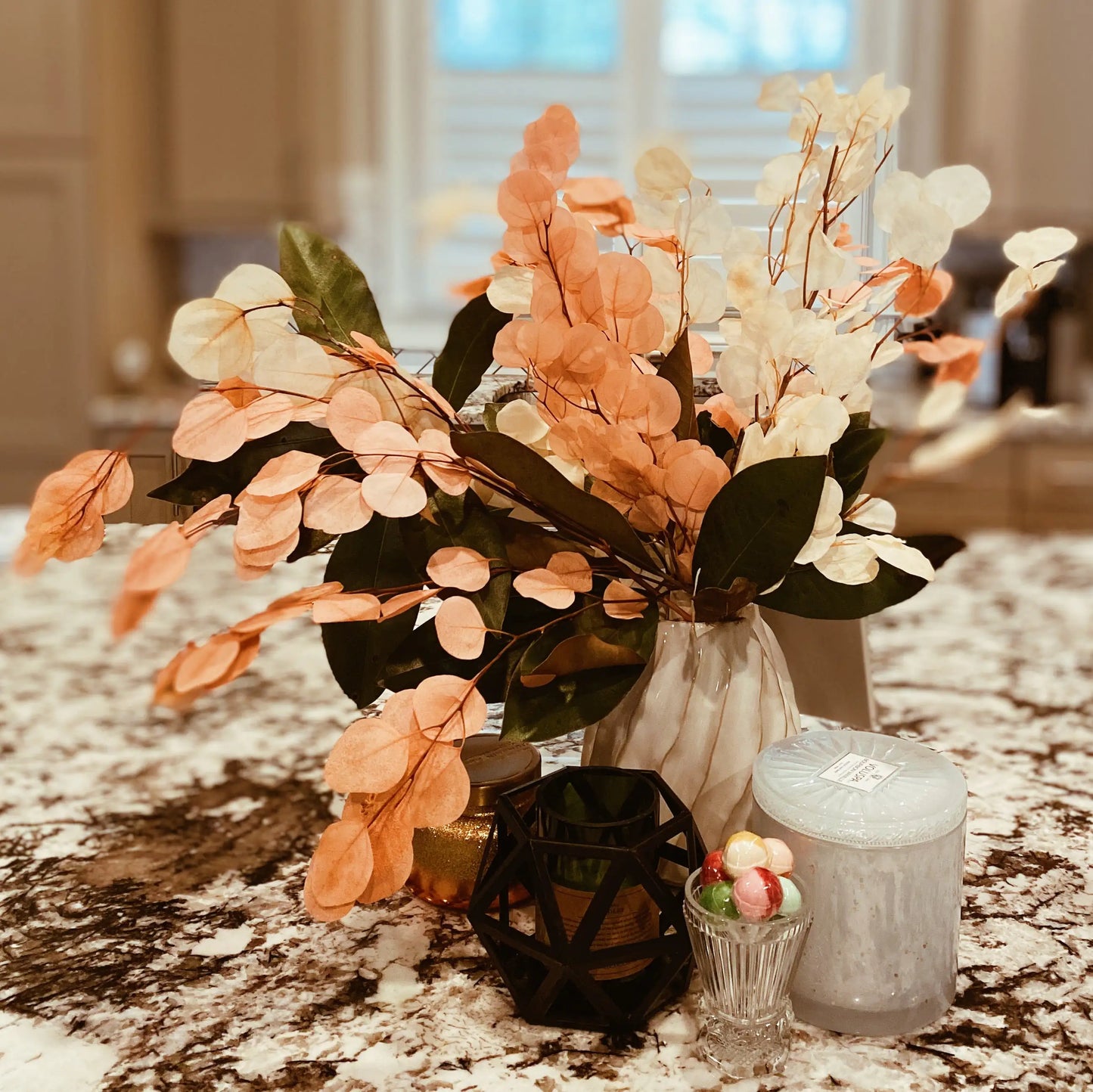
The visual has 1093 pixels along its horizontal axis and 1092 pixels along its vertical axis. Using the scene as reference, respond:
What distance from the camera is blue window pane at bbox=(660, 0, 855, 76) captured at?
11.9ft

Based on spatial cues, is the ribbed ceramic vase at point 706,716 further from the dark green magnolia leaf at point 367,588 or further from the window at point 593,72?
the window at point 593,72

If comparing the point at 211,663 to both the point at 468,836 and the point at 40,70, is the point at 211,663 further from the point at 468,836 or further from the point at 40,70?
the point at 40,70

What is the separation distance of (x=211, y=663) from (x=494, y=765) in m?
0.27

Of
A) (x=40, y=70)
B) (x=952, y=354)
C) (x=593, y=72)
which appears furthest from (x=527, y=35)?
(x=952, y=354)

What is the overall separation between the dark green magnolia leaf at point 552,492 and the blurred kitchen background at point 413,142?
251cm

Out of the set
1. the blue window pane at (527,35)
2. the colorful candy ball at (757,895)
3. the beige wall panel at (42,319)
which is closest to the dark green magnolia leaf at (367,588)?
the colorful candy ball at (757,895)

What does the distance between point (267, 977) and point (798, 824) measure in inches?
11.7

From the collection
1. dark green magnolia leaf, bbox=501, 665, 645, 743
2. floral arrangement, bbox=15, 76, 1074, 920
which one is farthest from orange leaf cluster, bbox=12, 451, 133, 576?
dark green magnolia leaf, bbox=501, 665, 645, 743

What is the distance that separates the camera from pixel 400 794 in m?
0.54

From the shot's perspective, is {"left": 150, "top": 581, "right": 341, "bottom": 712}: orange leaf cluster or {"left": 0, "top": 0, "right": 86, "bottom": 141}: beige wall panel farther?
{"left": 0, "top": 0, "right": 86, "bottom": 141}: beige wall panel

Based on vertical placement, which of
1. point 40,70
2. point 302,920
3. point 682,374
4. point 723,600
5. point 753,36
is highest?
point 753,36

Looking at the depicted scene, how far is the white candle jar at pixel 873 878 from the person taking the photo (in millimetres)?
558

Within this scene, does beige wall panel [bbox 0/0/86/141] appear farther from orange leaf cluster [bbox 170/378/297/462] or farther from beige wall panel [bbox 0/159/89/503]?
orange leaf cluster [bbox 170/378/297/462]

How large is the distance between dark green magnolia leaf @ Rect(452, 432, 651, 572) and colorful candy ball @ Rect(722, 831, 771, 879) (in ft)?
0.47
